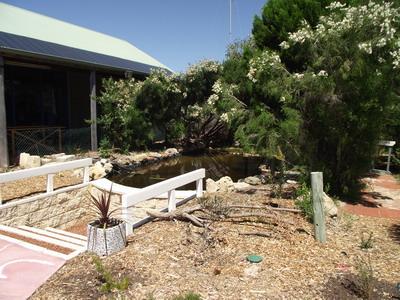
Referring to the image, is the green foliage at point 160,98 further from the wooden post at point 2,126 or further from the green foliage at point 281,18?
the wooden post at point 2,126

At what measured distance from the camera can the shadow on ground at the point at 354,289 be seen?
3604mm

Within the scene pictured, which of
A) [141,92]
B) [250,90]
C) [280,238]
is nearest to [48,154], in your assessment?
[141,92]

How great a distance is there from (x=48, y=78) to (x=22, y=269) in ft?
45.2

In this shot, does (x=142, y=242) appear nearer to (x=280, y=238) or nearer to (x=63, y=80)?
(x=280, y=238)

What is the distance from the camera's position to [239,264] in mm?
4359

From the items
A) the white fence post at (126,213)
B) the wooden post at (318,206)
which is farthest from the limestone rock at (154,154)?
the wooden post at (318,206)

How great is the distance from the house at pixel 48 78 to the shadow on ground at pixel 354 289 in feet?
32.0

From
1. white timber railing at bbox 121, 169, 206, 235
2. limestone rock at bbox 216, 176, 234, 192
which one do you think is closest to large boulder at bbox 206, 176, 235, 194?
limestone rock at bbox 216, 176, 234, 192

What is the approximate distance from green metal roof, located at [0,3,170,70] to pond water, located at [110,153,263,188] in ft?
19.7

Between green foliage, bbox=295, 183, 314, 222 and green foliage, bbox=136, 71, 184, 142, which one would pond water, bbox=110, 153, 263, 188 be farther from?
green foliage, bbox=295, 183, 314, 222

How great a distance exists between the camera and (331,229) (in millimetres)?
5559

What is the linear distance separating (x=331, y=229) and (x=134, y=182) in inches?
310

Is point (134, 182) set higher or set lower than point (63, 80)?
lower

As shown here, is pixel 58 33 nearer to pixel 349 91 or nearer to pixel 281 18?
pixel 281 18
